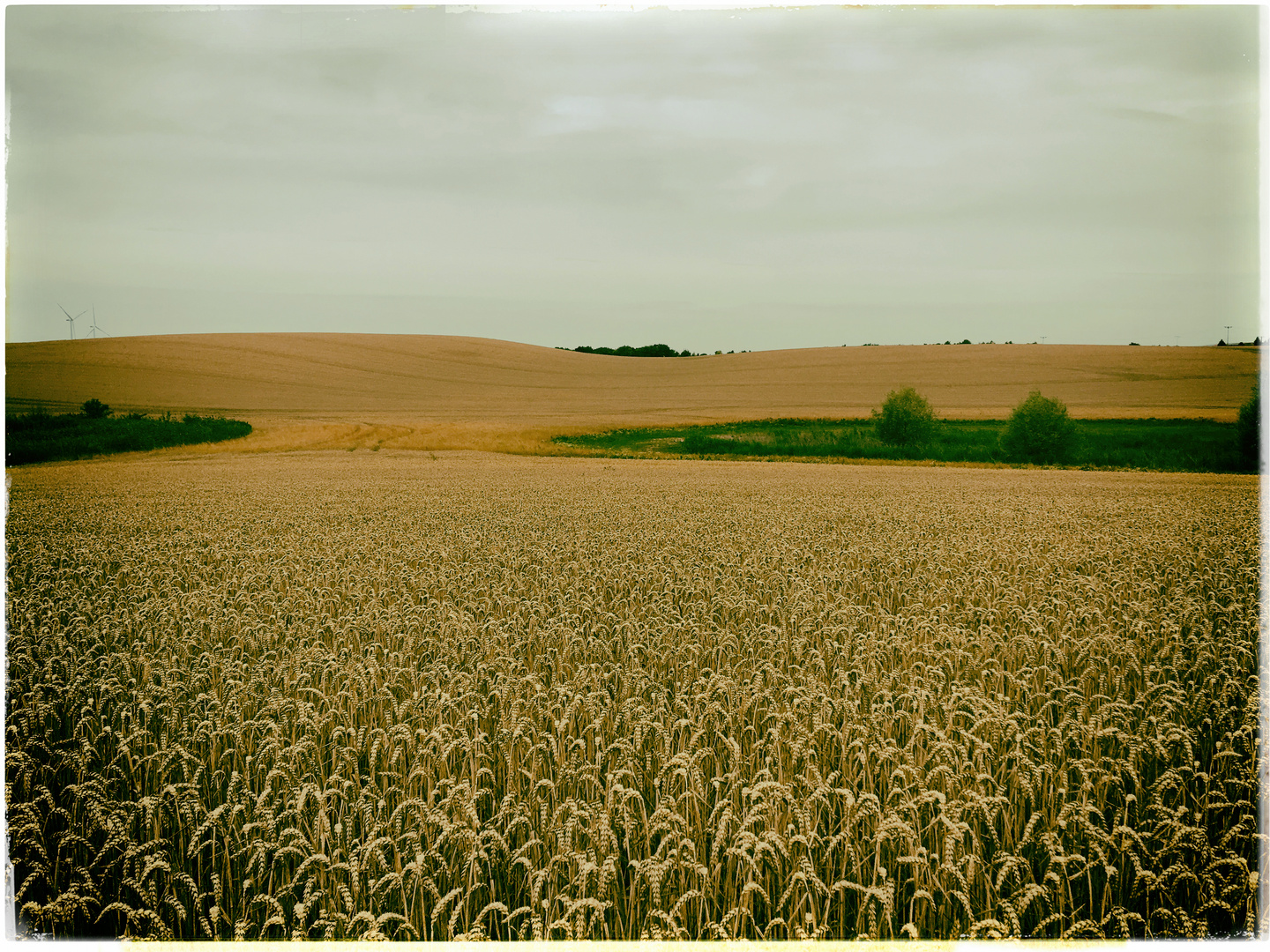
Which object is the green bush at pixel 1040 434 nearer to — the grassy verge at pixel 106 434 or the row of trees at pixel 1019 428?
the row of trees at pixel 1019 428

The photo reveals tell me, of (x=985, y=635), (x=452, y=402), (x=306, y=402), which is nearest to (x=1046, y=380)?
(x=452, y=402)

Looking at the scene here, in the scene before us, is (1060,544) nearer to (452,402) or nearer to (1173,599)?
(1173,599)

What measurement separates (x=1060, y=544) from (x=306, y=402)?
42301 mm

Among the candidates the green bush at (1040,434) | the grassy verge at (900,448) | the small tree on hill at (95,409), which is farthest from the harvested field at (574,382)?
the green bush at (1040,434)

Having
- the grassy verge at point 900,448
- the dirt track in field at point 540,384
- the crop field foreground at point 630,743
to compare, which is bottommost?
the crop field foreground at point 630,743

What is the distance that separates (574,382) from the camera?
57781 mm

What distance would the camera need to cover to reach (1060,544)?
946 cm

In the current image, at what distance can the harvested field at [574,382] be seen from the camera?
40.0m

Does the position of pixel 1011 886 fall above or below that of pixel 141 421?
below

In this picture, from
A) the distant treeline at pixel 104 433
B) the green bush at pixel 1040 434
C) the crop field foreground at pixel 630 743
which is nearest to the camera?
the crop field foreground at pixel 630 743

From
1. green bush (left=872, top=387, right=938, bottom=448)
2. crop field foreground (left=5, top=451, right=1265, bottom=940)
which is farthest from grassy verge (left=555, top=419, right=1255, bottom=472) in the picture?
crop field foreground (left=5, top=451, right=1265, bottom=940)

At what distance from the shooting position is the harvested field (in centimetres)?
3997

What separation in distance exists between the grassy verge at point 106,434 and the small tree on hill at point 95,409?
0.44 feet

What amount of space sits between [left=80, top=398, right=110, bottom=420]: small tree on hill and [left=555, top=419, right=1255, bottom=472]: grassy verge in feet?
54.8
